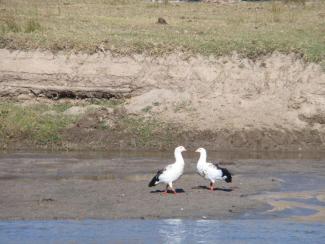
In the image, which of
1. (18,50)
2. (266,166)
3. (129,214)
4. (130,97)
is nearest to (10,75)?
(18,50)

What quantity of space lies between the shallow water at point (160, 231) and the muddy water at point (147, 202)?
0.04ft

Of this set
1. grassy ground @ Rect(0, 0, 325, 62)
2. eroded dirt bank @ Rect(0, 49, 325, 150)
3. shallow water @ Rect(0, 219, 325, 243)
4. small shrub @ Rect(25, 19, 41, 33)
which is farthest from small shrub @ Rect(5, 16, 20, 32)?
shallow water @ Rect(0, 219, 325, 243)

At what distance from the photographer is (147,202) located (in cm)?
1509

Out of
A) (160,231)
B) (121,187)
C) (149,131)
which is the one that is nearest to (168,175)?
(121,187)

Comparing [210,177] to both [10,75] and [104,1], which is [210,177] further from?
[104,1]

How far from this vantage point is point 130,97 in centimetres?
2291

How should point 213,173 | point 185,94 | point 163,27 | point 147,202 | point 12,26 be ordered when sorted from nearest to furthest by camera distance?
point 147,202 < point 213,173 < point 185,94 < point 12,26 < point 163,27

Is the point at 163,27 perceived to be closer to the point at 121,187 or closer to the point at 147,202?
the point at 121,187

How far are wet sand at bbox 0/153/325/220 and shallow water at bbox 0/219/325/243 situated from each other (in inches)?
16.1

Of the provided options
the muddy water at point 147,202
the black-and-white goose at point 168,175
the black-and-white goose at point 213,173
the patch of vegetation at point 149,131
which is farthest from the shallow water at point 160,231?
the patch of vegetation at point 149,131

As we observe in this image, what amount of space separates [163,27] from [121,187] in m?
10.5

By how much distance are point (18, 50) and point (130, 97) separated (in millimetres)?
3020

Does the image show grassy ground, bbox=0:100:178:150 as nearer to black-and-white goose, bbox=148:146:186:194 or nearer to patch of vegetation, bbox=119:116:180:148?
patch of vegetation, bbox=119:116:180:148

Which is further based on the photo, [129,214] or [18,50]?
[18,50]
